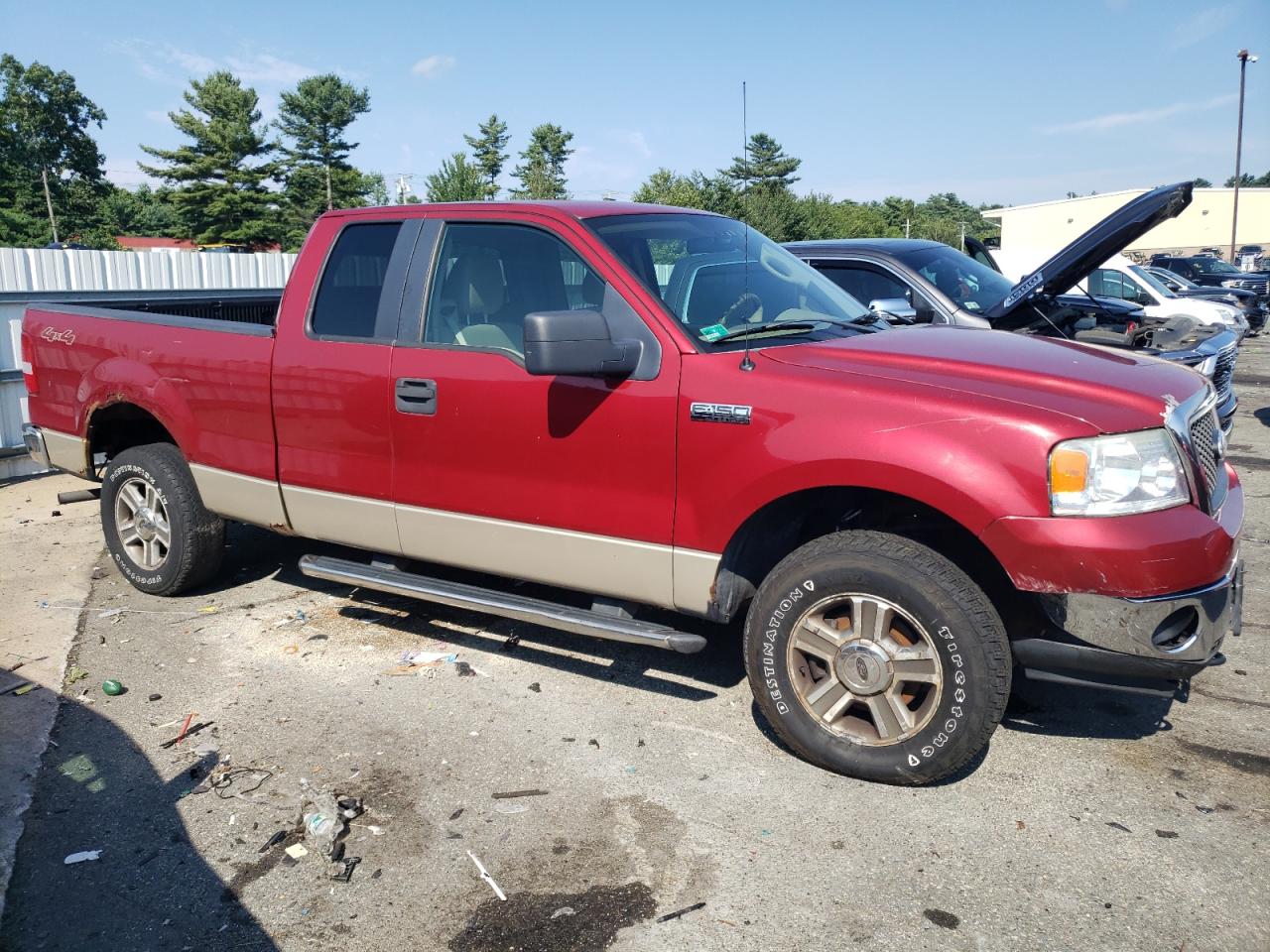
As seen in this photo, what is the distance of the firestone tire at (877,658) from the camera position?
10.8ft

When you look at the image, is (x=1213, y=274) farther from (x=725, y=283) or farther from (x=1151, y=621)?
(x=1151, y=621)

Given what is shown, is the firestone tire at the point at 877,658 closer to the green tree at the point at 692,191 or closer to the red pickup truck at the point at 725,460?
the red pickup truck at the point at 725,460

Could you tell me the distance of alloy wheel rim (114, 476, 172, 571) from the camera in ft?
18.2

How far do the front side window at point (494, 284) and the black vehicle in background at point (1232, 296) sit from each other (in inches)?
751

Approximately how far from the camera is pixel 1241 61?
42.3m

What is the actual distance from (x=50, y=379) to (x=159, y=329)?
3.57ft

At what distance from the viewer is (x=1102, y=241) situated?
5.98 m

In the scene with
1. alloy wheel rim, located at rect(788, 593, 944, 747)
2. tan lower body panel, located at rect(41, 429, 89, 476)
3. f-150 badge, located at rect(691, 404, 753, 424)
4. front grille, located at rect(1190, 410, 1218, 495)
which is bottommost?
alloy wheel rim, located at rect(788, 593, 944, 747)

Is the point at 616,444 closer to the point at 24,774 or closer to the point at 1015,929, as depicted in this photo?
the point at 1015,929

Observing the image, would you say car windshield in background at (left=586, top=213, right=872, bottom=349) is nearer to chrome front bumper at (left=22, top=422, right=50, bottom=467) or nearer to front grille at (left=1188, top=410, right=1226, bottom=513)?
front grille at (left=1188, top=410, right=1226, bottom=513)

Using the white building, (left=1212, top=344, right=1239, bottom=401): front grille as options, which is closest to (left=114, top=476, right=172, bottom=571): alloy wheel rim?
(left=1212, top=344, right=1239, bottom=401): front grille

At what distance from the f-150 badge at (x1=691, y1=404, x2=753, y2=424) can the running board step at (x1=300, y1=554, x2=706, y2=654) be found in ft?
2.70

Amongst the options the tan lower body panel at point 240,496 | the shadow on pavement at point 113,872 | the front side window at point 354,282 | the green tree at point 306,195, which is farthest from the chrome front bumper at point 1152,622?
the green tree at point 306,195

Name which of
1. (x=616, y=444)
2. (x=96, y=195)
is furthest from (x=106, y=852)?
(x=96, y=195)
